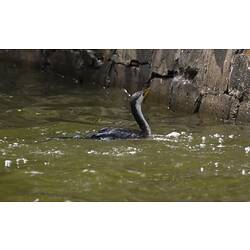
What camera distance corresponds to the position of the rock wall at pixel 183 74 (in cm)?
1202

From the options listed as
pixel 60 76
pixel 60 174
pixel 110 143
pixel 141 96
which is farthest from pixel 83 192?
pixel 60 76

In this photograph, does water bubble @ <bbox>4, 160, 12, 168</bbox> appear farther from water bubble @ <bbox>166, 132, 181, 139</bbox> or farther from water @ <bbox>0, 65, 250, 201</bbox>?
water bubble @ <bbox>166, 132, 181, 139</bbox>

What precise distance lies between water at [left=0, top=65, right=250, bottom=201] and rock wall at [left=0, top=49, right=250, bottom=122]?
1.37ft

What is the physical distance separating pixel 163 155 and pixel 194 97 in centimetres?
419

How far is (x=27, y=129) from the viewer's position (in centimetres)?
1108

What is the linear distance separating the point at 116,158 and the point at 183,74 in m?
5.05

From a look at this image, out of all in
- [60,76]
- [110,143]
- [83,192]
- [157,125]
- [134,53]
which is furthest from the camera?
[60,76]

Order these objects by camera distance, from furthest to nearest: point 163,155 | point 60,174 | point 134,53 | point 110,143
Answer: point 134,53 < point 110,143 < point 163,155 < point 60,174

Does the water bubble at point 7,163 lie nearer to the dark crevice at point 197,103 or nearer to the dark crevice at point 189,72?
the dark crevice at point 197,103

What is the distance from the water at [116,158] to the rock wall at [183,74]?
1.37 feet

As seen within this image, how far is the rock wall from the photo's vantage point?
12.0 meters

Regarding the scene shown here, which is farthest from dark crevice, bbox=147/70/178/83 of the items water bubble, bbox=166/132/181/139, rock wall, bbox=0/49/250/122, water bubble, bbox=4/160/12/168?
water bubble, bbox=4/160/12/168

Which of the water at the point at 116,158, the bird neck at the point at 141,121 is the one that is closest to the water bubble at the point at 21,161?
the water at the point at 116,158

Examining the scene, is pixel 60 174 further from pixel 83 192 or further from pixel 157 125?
pixel 157 125
